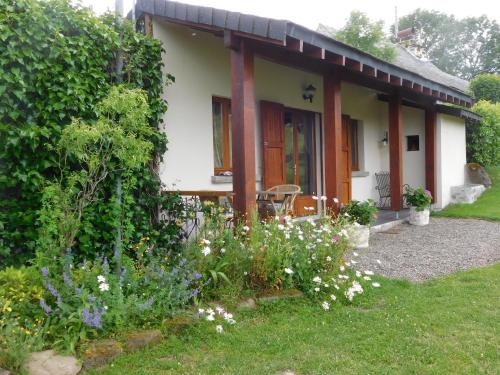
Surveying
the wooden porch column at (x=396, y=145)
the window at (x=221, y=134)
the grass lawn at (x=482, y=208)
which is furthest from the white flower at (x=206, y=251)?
the grass lawn at (x=482, y=208)

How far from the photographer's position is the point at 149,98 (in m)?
5.17

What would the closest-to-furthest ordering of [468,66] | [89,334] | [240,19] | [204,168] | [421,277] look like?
[89,334] → [240,19] → [421,277] → [204,168] → [468,66]

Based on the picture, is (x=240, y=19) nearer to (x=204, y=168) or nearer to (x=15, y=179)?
(x=204, y=168)

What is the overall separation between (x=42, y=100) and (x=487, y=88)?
18.5 metres

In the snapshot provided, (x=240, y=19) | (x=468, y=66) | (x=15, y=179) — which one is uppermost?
(x=468, y=66)

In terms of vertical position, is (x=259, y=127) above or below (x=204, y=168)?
above

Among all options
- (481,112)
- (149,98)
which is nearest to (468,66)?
(481,112)

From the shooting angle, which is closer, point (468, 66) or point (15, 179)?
point (15, 179)

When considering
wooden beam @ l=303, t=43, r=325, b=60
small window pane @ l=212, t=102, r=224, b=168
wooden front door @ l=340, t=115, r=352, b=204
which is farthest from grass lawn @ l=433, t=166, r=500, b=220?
wooden beam @ l=303, t=43, r=325, b=60

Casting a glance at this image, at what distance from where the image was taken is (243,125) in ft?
16.5

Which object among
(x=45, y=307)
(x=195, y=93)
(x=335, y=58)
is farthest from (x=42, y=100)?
(x=335, y=58)

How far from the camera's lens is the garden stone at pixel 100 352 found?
9.12ft

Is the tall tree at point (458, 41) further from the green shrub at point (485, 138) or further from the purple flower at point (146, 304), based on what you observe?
the purple flower at point (146, 304)

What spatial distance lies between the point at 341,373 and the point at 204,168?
4153 mm
